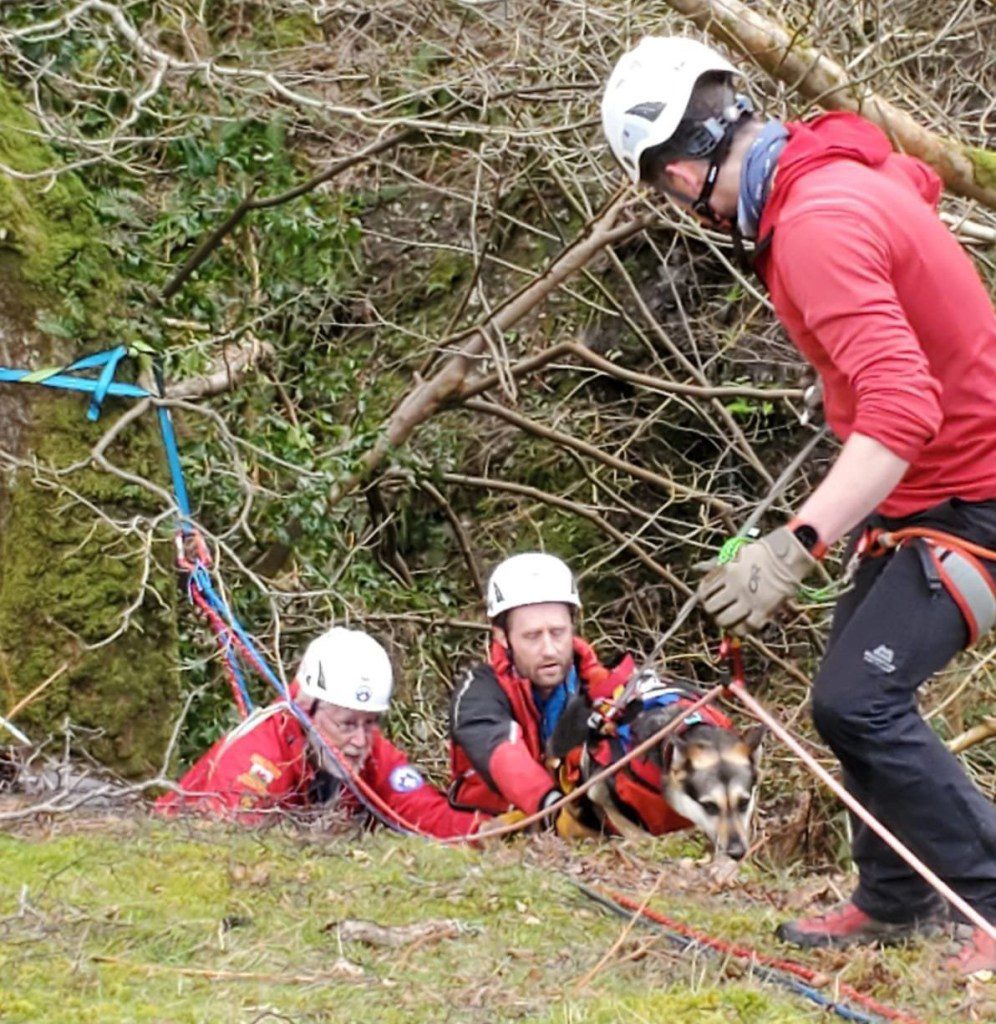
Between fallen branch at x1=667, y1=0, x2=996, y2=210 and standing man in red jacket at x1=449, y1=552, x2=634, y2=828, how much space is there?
2.44m

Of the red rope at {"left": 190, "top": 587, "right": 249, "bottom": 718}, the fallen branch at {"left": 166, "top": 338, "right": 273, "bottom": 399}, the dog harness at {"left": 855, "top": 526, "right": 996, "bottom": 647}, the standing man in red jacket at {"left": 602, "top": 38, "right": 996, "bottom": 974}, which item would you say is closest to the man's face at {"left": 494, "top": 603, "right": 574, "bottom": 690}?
the red rope at {"left": 190, "top": 587, "right": 249, "bottom": 718}

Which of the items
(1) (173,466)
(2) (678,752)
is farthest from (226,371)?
(2) (678,752)

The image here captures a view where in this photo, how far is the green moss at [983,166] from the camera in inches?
298

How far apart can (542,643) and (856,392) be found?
391cm

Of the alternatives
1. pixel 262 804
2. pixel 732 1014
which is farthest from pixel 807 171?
pixel 262 804

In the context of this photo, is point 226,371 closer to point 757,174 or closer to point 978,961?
point 757,174

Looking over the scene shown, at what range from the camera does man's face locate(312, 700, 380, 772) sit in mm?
7547

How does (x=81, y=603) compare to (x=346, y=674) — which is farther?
(x=346, y=674)

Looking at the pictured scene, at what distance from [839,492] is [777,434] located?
26.6 feet

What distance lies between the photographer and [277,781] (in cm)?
704

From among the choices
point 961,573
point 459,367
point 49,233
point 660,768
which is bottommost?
point 660,768

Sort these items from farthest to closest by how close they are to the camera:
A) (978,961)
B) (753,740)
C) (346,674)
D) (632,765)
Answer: (346,674), (632,765), (753,740), (978,961)

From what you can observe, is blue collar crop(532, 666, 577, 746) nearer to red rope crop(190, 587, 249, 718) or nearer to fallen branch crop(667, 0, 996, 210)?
red rope crop(190, 587, 249, 718)

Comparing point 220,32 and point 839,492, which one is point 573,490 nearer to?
point 220,32
